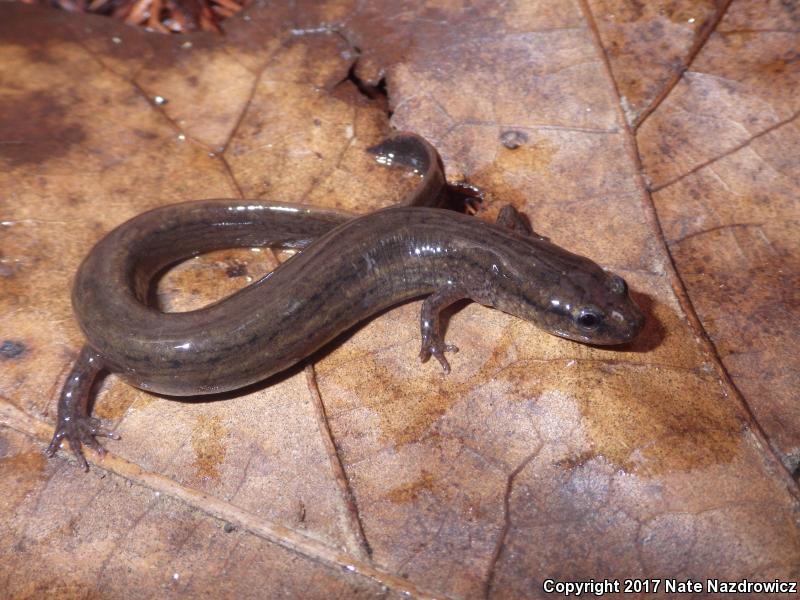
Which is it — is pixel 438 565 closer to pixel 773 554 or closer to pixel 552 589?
pixel 552 589

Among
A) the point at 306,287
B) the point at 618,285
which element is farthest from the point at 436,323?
the point at 618,285

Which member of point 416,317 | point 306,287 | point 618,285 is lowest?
point 416,317

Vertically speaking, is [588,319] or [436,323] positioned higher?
[588,319]

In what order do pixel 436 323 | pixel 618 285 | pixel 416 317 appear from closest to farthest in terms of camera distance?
pixel 618 285, pixel 436 323, pixel 416 317

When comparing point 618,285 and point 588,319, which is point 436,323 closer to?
point 588,319

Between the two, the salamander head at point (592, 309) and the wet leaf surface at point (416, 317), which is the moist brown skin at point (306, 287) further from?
the wet leaf surface at point (416, 317)

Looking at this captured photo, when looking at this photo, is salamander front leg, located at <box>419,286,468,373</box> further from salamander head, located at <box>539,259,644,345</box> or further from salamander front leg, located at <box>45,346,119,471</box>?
salamander front leg, located at <box>45,346,119,471</box>
